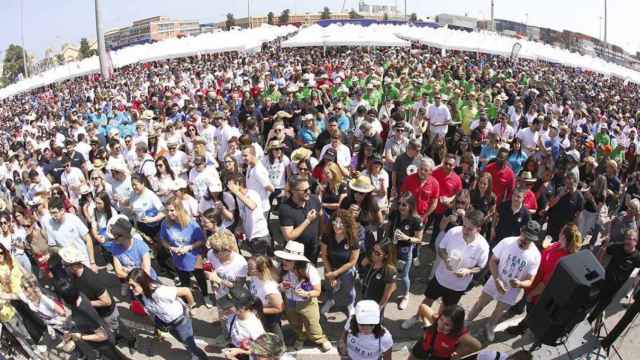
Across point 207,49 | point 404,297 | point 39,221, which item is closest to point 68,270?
point 39,221

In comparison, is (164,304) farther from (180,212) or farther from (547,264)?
(547,264)

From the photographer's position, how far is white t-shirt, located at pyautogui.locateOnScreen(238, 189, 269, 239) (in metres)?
5.25

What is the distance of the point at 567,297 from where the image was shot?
3277 mm

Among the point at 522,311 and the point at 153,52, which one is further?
the point at 153,52

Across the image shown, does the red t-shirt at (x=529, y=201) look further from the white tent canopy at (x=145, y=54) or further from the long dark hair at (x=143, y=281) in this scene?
the white tent canopy at (x=145, y=54)

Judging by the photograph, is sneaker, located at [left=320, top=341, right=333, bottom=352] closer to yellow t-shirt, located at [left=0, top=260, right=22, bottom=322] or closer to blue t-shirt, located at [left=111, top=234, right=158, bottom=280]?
blue t-shirt, located at [left=111, top=234, right=158, bottom=280]

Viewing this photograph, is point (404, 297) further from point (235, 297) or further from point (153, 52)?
point (153, 52)

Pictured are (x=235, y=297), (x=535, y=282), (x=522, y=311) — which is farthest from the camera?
(x=522, y=311)

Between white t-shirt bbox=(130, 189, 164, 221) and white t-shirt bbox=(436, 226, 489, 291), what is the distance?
11.3ft

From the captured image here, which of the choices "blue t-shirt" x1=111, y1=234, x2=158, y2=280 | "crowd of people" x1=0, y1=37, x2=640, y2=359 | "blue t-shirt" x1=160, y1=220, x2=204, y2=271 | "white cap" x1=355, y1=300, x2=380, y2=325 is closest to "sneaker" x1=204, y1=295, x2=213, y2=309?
"crowd of people" x1=0, y1=37, x2=640, y2=359

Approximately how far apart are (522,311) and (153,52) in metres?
A: 25.2

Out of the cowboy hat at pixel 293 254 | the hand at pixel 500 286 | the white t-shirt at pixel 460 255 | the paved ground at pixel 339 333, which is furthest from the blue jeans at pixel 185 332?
the hand at pixel 500 286

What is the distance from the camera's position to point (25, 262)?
18.2 ft

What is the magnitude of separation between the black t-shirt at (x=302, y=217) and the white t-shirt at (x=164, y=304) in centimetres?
140
